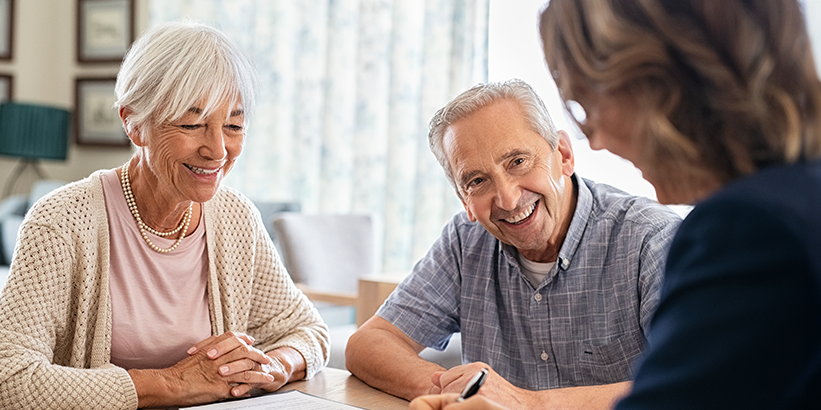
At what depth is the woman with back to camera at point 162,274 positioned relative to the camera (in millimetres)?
1201

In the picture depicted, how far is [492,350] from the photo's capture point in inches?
60.7

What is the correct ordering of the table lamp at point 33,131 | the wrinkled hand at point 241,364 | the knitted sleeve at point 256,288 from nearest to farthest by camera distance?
the wrinkled hand at point 241,364 → the knitted sleeve at point 256,288 → the table lamp at point 33,131

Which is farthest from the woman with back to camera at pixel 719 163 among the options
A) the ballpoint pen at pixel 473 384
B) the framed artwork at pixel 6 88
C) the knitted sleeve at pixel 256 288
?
the framed artwork at pixel 6 88

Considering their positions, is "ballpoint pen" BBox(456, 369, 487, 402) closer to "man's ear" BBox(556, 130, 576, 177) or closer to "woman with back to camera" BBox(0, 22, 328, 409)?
"woman with back to camera" BBox(0, 22, 328, 409)

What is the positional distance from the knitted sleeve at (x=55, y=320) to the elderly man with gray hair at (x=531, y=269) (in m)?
0.50

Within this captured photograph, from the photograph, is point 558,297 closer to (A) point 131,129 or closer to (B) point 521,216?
(B) point 521,216

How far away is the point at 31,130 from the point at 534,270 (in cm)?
455

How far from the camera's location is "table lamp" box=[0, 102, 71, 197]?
16.1 feet

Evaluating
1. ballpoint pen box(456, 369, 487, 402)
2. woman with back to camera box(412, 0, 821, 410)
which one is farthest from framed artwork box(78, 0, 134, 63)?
woman with back to camera box(412, 0, 821, 410)

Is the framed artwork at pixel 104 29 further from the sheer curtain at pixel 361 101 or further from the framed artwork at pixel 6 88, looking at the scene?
the sheer curtain at pixel 361 101

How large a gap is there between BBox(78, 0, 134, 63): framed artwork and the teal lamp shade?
657 mm


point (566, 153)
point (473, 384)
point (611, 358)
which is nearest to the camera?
point (473, 384)

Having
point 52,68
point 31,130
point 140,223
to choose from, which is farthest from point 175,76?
point 52,68

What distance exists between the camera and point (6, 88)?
5449mm
